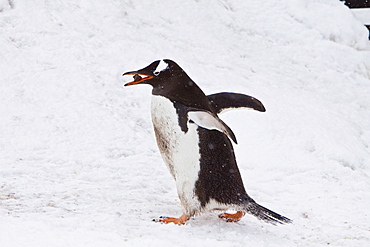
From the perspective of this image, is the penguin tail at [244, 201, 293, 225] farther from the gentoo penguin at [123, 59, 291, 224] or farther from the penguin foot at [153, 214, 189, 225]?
the penguin foot at [153, 214, 189, 225]

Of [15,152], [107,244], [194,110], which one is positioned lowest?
[15,152]

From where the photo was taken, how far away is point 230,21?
6.00 metres

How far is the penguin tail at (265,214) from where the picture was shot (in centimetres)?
252

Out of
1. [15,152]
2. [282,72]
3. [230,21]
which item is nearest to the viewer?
[15,152]

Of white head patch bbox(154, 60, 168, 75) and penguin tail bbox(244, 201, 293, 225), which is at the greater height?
white head patch bbox(154, 60, 168, 75)

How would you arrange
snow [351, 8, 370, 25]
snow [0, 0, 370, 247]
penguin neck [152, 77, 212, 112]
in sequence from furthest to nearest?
snow [351, 8, 370, 25], snow [0, 0, 370, 247], penguin neck [152, 77, 212, 112]

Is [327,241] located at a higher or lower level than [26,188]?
higher

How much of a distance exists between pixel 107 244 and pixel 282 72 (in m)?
3.84

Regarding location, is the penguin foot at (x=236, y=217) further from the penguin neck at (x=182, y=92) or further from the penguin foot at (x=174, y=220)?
the penguin neck at (x=182, y=92)

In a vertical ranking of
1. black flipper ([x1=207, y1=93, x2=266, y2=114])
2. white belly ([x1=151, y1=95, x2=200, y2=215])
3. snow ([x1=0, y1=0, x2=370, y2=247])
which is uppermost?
black flipper ([x1=207, y1=93, x2=266, y2=114])

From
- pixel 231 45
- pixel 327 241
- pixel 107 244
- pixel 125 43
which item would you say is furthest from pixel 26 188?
pixel 231 45

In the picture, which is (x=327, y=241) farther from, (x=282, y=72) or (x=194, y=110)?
(x=282, y=72)

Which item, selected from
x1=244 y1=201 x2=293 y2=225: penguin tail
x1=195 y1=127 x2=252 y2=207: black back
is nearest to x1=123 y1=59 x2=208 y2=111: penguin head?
x1=195 y1=127 x2=252 y2=207: black back

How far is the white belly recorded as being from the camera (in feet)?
8.29
